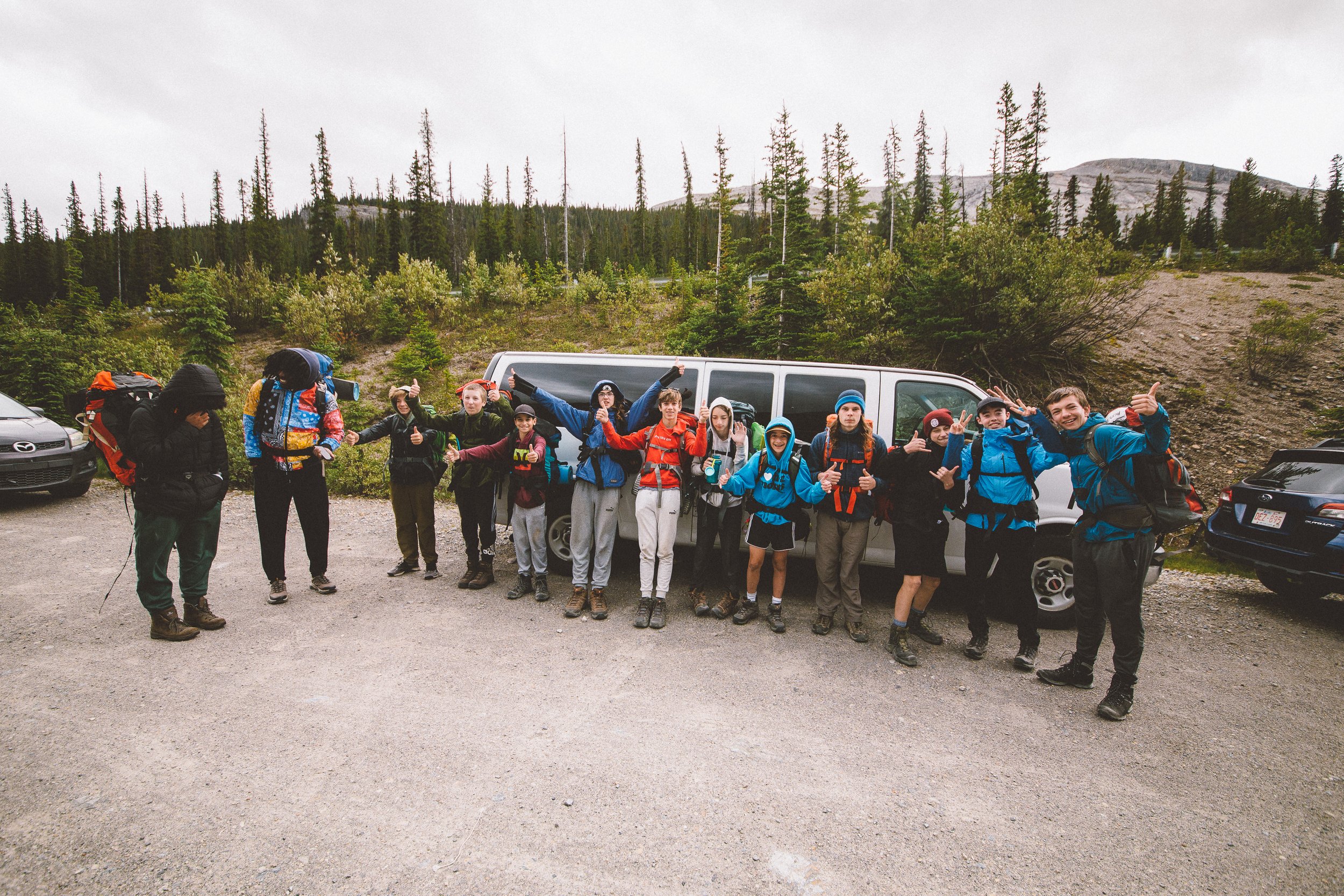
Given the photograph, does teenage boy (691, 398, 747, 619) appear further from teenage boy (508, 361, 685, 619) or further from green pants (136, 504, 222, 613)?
green pants (136, 504, 222, 613)

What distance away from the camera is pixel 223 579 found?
5.75m

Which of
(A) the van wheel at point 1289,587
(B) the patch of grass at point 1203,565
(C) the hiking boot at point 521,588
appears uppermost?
(C) the hiking boot at point 521,588

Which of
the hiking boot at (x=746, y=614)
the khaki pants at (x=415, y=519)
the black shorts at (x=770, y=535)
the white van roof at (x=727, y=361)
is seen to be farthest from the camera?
the khaki pants at (x=415, y=519)

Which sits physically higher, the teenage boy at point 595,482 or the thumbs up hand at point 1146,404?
the thumbs up hand at point 1146,404

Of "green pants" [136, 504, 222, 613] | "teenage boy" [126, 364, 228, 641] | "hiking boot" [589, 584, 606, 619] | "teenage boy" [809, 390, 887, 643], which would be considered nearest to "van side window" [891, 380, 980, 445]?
"teenage boy" [809, 390, 887, 643]

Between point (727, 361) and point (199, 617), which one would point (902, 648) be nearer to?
point (727, 361)

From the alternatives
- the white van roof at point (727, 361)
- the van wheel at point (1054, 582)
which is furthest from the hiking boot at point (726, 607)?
the van wheel at point (1054, 582)

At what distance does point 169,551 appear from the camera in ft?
13.7

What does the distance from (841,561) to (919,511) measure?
748 mm

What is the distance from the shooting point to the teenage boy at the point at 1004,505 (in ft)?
13.8

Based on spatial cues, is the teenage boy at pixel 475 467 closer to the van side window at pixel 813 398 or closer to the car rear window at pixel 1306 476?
the van side window at pixel 813 398

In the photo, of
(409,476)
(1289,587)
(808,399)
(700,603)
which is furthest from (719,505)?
(1289,587)

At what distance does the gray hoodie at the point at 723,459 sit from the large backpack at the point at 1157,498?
254cm

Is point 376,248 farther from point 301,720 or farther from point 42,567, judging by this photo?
point 301,720
